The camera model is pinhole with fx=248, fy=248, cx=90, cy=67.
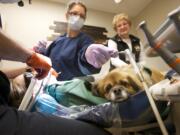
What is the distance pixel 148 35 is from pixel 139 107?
313mm

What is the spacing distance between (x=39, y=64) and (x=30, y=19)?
6.38ft

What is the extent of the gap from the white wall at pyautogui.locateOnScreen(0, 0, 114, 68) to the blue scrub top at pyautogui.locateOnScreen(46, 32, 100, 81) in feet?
3.09

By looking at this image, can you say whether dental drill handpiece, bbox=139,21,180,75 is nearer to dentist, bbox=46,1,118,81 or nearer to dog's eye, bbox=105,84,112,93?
dog's eye, bbox=105,84,112,93

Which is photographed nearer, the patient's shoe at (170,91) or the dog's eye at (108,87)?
the patient's shoe at (170,91)

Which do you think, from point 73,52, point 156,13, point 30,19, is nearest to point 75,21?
point 73,52

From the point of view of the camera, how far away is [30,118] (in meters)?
0.71

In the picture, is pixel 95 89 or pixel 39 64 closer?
pixel 39 64

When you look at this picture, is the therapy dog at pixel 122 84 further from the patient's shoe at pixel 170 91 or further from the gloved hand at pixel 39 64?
the gloved hand at pixel 39 64

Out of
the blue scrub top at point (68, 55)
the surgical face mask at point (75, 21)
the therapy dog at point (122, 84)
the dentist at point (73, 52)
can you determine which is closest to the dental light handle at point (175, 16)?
the therapy dog at point (122, 84)

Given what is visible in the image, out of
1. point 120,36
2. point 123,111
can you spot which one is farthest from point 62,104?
point 120,36

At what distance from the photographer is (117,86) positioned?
99 centimetres

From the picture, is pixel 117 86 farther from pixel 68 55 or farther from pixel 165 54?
pixel 68 55

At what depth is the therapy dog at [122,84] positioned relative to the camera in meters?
0.94

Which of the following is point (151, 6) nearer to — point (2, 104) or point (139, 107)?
point (139, 107)
